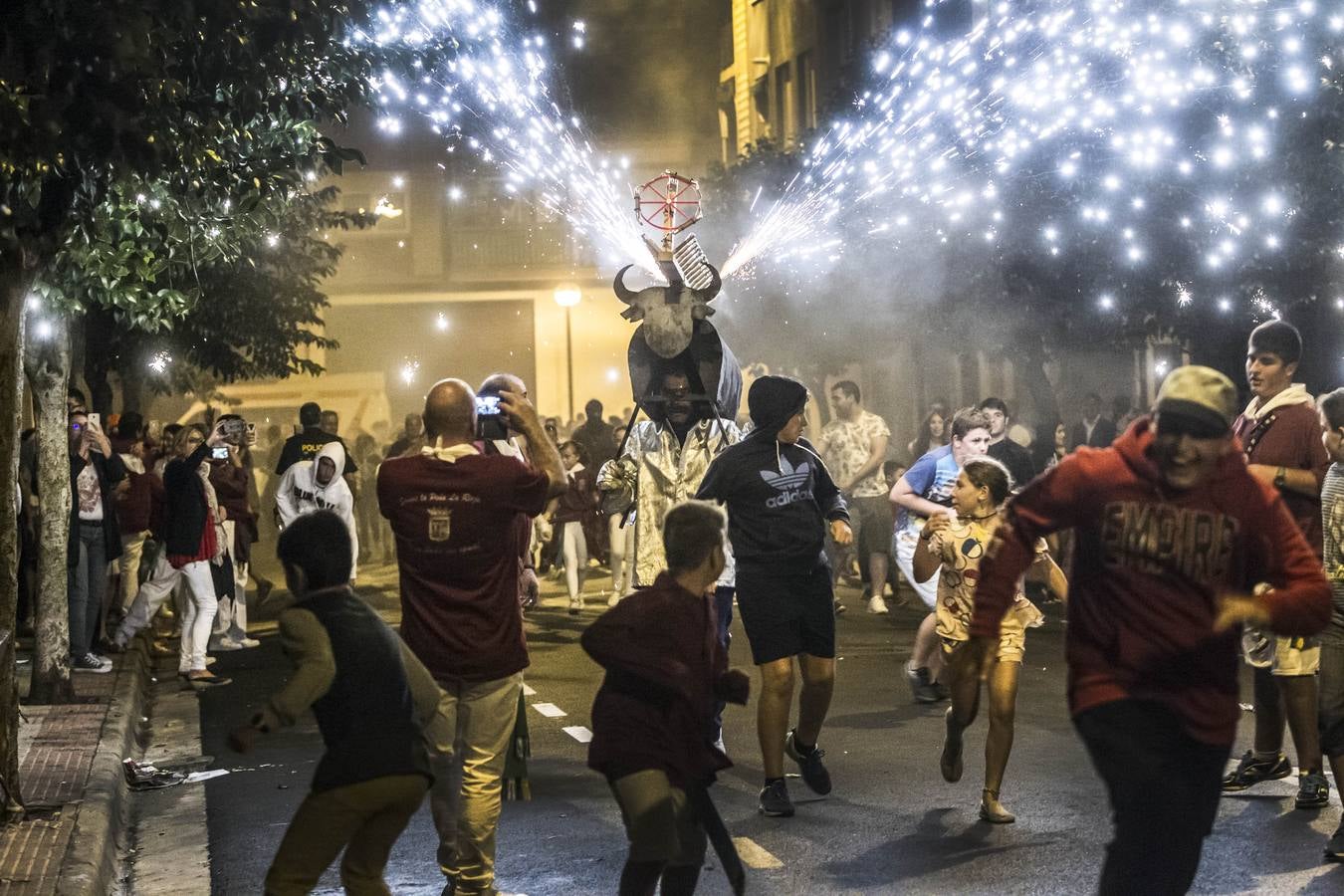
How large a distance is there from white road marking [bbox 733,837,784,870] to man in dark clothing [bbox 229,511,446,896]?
2.10 metres

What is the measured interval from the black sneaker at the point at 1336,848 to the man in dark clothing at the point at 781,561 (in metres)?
2.18

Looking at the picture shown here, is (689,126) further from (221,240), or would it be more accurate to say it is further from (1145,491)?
(1145,491)

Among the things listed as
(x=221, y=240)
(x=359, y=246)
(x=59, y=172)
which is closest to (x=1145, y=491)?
(x=59, y=172)

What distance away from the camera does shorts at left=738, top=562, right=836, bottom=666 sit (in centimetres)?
A: 777

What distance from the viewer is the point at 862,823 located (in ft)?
24.4

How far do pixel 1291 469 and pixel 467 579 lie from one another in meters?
3.51

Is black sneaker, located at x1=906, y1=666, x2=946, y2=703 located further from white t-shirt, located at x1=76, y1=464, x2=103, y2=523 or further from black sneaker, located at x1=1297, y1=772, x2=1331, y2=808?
white t-shirt, located at x1=76, y1=464, x2=103, y2=523

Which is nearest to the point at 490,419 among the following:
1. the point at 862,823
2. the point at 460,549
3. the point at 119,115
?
the point at 460,549

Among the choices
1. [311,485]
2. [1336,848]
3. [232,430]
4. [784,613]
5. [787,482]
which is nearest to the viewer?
[1336,848]

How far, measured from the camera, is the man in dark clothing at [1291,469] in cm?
736

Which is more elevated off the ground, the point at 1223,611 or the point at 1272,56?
the point at 1272,56

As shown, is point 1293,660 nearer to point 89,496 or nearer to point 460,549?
point 460,549

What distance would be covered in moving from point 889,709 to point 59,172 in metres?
5.53

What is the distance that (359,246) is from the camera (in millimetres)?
43094
